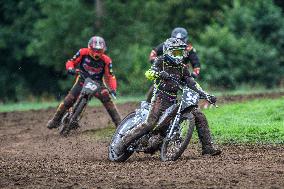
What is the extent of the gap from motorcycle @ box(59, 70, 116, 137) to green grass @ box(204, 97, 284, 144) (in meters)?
3.00

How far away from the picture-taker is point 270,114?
898 inches

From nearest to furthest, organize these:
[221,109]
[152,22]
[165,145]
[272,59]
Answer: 1. [165,145]
2. [221,109]
3. [272,59]
4. [152,22]

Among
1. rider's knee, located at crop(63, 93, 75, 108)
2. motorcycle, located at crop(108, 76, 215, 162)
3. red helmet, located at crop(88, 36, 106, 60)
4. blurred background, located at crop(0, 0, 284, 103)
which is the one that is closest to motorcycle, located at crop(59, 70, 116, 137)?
rider's knee, located at crop(63, 93, 75, 108)

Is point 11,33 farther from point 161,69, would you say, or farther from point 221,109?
point 161,69

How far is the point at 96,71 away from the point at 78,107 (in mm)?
1019

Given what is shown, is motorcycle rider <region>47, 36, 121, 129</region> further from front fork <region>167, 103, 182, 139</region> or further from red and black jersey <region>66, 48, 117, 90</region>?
front fork <region>167, 103, 182, 139</region>

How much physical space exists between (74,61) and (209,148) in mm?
7793

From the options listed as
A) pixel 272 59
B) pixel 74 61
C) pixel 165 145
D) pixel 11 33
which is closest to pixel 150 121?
pixel 165 145

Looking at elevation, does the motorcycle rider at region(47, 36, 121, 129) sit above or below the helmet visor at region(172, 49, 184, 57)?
below

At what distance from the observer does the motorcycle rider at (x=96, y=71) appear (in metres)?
21.6

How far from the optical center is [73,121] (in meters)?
21.8

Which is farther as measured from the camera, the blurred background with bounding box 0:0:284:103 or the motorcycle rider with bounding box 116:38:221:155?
the blurred background with bounding box 0:0:284:103

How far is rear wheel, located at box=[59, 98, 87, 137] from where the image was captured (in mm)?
21547

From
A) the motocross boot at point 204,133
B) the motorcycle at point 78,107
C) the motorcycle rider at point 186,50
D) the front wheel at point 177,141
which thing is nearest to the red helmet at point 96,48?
the motorcycle at point 78,107
